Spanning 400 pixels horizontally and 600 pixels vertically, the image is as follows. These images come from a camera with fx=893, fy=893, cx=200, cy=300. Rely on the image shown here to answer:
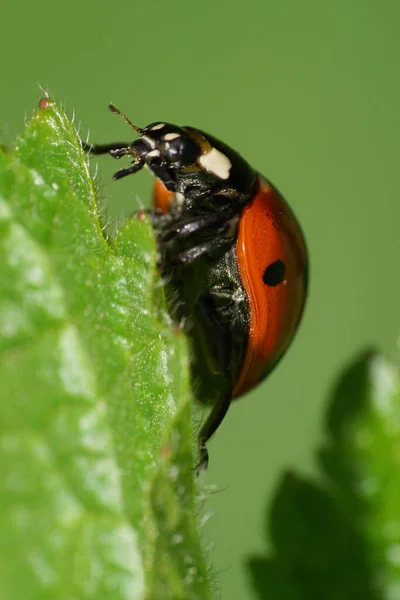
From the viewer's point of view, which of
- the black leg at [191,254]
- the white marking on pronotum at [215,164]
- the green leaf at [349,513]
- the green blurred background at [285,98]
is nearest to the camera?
the green leaf at [349,513]

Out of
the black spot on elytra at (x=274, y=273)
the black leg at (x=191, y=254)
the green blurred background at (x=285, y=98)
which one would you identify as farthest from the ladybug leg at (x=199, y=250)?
the green blurred background at (x=285, y=98)

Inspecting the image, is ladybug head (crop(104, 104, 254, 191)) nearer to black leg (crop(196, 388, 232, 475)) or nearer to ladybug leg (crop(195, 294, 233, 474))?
ladybug leg (crop(195, 294, 233, 474))

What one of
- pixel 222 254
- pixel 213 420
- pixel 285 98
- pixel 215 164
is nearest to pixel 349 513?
pixel 213 420

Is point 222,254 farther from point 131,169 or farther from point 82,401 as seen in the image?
point 82,401

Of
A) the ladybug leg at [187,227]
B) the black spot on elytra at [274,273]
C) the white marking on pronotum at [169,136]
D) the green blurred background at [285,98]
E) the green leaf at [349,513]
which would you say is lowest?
the green leaf at [349,513]

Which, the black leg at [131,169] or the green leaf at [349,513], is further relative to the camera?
the black leg at [131,169]

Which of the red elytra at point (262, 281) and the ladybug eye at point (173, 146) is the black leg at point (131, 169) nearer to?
the ladybug eye at point (173, 146)

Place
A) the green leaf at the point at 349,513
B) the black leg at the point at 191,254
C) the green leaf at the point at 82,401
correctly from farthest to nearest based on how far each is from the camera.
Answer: the black leg at the point at 191,254
the green leaf at the point at 349,513
the green leaf at the point at 82,401
